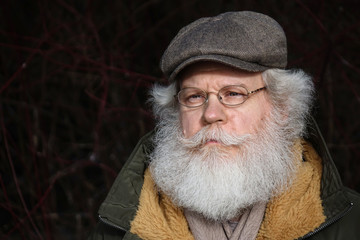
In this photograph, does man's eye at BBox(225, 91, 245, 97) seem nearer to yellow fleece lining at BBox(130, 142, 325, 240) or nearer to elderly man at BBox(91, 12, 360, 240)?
elderly man at BBox(91, 12, 360, 240)

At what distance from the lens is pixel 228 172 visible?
2.51 meters

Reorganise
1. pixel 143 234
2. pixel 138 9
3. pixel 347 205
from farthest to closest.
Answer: pixel 138 9
pixel 143 234
pixel 347 205

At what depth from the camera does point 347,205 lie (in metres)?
2.14

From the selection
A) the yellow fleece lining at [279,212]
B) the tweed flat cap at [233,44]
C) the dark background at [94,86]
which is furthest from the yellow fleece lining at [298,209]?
the dark background at [94,86]

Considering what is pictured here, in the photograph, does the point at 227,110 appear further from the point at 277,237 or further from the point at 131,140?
the point at 131,140

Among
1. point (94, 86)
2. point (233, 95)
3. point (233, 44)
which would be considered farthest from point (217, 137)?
point (94, 86)

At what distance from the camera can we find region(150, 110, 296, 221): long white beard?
246cm

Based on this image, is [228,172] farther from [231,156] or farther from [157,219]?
[157,219]

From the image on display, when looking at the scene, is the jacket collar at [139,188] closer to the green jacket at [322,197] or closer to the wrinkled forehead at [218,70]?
the green jacket at [322,197]

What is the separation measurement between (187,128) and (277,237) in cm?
79

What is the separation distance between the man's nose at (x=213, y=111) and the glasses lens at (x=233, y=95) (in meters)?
0.04

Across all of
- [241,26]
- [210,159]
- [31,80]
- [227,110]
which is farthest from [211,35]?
[31,80]

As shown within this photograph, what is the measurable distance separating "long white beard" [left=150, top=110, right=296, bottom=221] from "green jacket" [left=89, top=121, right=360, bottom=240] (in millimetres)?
152

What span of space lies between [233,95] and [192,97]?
245 mm
